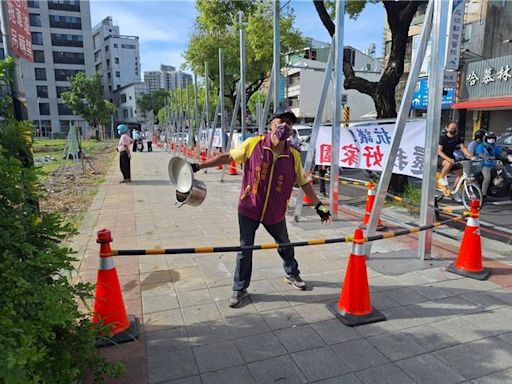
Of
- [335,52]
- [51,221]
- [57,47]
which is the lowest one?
[51,221]

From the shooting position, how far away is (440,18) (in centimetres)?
450

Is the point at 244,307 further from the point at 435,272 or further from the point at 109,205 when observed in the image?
the point at 109,205

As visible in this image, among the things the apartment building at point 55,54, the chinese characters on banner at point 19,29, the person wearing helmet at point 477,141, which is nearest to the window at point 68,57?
the apartment building at point 55,54

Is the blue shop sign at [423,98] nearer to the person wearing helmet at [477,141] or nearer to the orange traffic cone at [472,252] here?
the person wearing helmet at [477,141]

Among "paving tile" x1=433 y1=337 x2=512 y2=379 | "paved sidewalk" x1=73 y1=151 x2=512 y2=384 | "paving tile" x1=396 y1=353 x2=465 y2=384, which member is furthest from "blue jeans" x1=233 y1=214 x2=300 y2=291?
"paving tile" x1=433 y1=337 x2=512 y2=379

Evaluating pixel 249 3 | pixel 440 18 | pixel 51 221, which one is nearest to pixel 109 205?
pixel 51 221

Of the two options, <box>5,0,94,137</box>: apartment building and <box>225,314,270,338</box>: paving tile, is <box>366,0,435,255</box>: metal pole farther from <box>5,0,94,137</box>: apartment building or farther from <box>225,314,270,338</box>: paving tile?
<box>5,0,94,137</box>: apartment building

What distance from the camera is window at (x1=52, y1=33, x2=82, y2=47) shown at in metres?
61.5

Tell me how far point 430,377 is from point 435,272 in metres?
2.08

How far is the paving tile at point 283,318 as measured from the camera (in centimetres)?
340

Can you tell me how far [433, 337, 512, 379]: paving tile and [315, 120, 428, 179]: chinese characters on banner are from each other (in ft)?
8.89

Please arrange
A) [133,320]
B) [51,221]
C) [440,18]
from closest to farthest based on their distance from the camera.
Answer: [51,221] → [133,320] → [440,18]

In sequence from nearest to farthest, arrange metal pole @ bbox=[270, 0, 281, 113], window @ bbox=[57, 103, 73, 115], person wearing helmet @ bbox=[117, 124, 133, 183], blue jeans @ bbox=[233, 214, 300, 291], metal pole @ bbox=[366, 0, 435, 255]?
1. blue jeans @ bbox=[233, 214, 300, 291]
2. metal pole @ bbox=[366, 0, 435, 255]
3. metal pole @ bbox=[270, 0, 281, 113]
4. person wearing helmet @ bbox=[117, 124, 133, 183]
5. window @ bbox=[57, 103, 73, 115]

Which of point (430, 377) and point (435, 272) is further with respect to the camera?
point (435, 272)
